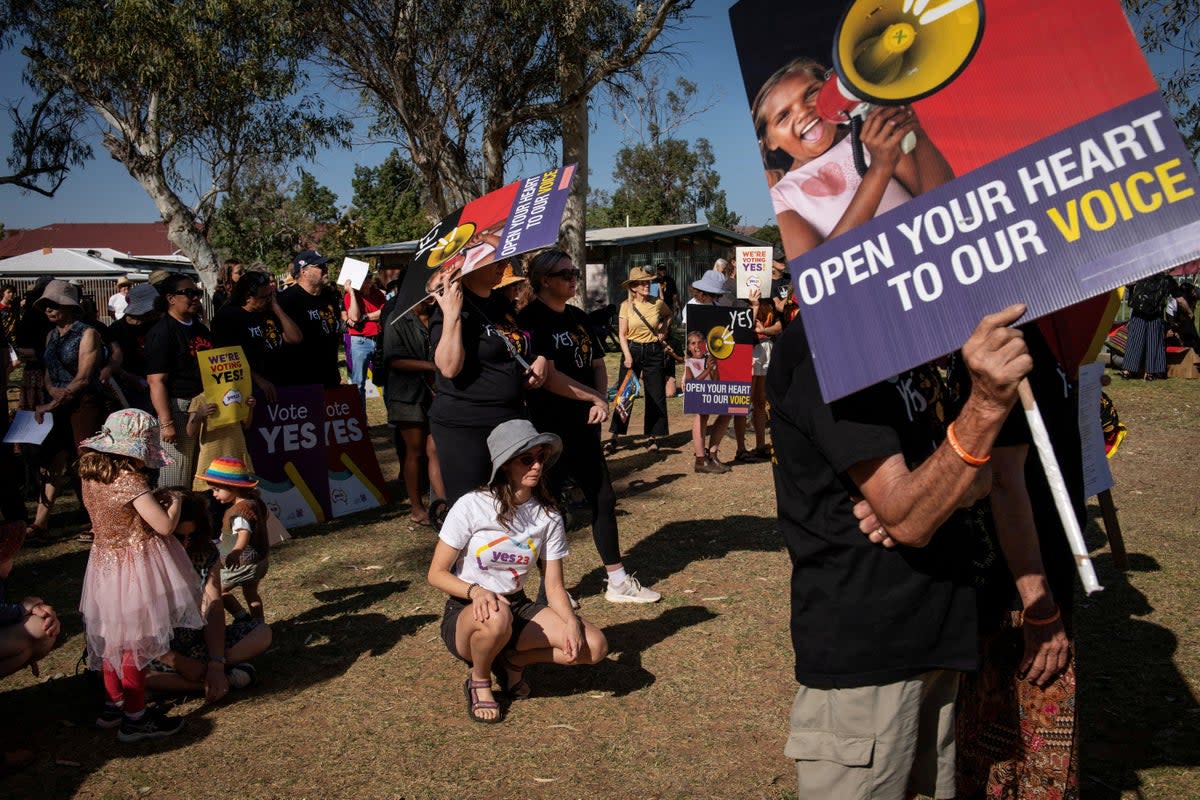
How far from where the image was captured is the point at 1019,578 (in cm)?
249

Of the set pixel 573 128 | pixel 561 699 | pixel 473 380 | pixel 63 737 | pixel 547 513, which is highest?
pixel 573 128

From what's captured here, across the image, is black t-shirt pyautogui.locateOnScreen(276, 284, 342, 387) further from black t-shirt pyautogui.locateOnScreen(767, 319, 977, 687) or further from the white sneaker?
black t-shirt pyautogui.locateOnScreen(767, 319, 977, 687)

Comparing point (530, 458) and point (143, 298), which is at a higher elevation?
point (143, 298)

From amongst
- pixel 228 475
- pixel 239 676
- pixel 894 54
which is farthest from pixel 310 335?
pixel 894 54

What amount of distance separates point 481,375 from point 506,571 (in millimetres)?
1082

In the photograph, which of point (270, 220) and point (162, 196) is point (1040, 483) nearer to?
point (162, 196)

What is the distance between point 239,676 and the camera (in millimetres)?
4598

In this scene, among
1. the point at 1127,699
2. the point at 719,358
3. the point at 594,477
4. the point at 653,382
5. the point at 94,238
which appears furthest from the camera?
the point at 94,238

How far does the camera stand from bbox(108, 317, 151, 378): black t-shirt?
8.06 m

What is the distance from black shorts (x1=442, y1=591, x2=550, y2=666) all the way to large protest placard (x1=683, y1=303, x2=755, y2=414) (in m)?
4.94

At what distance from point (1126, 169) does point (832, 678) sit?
1.23 meters

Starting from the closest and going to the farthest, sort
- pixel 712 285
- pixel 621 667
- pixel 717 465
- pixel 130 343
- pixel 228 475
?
1. pixel 621 667
2. pixel 228 475
3. pixel 130 343
4. pixel 717 465
5. pixel 712 285

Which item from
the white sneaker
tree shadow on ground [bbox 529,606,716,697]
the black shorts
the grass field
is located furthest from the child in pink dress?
the white sneaker

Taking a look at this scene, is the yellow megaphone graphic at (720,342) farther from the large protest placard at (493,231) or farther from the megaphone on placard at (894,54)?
the megaphone on placard at (894,54)
